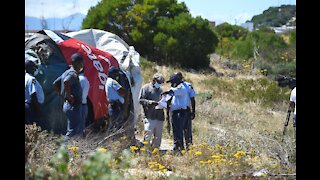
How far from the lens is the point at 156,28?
28.4 m

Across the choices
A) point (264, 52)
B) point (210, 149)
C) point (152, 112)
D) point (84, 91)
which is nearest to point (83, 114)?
point (84, 91)

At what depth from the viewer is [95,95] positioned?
909 centimetres

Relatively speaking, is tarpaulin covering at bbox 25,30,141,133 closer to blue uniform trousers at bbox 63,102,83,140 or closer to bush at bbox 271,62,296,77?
blue uniform trousers at bbox 63,102,83,140

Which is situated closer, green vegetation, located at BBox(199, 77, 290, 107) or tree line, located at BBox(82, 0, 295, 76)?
green vegetation, located at BBox(199, 77, 290, 107)

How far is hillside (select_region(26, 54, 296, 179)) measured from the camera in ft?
11.9

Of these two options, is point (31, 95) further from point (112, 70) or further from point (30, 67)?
point (112, 70)

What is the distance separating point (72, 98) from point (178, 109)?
2041mm

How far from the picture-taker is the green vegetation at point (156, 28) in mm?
Answer: 27578

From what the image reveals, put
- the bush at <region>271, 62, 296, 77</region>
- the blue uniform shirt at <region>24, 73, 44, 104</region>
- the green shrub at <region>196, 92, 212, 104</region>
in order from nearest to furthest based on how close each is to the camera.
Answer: the blue uniform shirt at <region>24, 73, 44, 104</region> < the green shrub at <region>196, 92, 212, 104</region> < the bush at <region>271, 62, 296, 77</region>

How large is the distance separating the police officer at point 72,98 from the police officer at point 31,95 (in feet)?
1.64

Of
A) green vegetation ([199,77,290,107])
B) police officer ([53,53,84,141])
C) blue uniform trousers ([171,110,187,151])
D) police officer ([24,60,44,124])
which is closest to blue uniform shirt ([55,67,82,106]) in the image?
police officer ([53,53,84,141])

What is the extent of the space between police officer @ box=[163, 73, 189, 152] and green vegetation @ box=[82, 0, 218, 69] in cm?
1822
